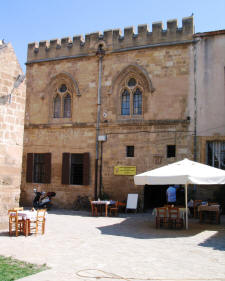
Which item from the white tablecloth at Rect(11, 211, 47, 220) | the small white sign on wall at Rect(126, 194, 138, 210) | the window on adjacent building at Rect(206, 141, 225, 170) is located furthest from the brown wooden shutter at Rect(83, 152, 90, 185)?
the white tablecloth at Rect(11, 211, 47, 220)

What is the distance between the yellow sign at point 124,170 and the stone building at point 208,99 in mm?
2987

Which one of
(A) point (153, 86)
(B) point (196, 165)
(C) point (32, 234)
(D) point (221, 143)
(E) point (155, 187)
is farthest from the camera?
(E) point (155, 187)

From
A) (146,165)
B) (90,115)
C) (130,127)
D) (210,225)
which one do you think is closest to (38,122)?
(90,115)

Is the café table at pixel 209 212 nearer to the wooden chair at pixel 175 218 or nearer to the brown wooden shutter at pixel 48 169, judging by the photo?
the wooden chair at pixel 175 218

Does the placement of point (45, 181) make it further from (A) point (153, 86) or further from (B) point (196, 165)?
(B) point (196, 165)

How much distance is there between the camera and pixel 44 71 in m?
18.8

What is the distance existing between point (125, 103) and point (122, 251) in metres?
10.3

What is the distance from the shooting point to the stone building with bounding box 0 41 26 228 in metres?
10.1

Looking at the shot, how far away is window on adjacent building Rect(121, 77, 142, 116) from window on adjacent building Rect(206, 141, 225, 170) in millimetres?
3641

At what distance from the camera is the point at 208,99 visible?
1515cm

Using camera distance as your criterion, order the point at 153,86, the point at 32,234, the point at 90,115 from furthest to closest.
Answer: the point at 90,115 < the point at 153,86 < the point at 32,234

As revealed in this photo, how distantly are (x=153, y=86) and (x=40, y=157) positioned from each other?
7008 mm

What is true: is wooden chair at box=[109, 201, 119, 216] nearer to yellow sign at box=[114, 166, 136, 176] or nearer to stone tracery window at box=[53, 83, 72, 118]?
yellow sign at box=[114, 166, 136, 176]

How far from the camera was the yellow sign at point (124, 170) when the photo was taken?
16.0 metres
